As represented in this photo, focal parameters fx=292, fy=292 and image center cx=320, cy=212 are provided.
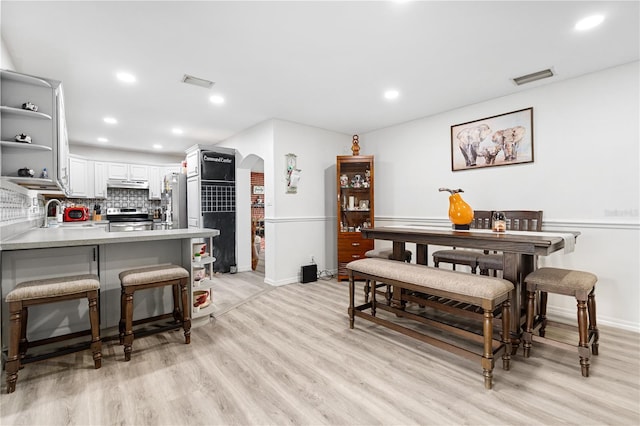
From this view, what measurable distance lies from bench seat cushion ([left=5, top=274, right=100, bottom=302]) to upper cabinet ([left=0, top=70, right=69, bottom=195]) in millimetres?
851

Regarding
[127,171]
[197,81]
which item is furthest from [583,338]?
[127,171]

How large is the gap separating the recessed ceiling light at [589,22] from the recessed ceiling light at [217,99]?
136 inches

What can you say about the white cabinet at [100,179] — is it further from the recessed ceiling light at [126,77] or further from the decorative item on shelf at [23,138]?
the decorative item on shelf at [23,138]

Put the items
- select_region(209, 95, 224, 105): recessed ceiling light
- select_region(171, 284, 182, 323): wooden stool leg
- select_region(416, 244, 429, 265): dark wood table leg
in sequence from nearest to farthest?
1. select_region(171, 284, 182, 323): wooden stool leg
2. select_region(416, 244, 429, 265): dark wood table leg
3. select_region(209, 95, 224, 105): recessed ceiling light

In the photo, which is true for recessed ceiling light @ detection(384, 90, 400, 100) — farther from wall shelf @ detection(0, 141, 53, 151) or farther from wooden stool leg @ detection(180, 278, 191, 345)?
wall shelf @ detection(0, 141, 53, 151)

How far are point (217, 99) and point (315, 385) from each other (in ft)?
10.9

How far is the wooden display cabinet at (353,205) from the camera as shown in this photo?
185 inches

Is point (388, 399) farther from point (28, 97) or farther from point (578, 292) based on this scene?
point (28, 97)

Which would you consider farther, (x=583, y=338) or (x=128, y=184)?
(x=128, y=184)

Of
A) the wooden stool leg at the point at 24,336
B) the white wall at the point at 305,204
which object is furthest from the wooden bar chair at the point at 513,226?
the wooden stool leg at the point at 24,336

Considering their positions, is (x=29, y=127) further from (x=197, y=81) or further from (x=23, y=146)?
(x=197, y=81)

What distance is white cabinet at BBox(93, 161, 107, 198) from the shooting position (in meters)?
6.00

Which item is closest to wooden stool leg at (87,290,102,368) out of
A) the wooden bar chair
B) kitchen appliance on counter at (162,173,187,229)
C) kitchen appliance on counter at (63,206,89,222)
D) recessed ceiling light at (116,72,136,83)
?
recessed ceiling light at (116,72,136,83)

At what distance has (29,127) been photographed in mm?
2234
